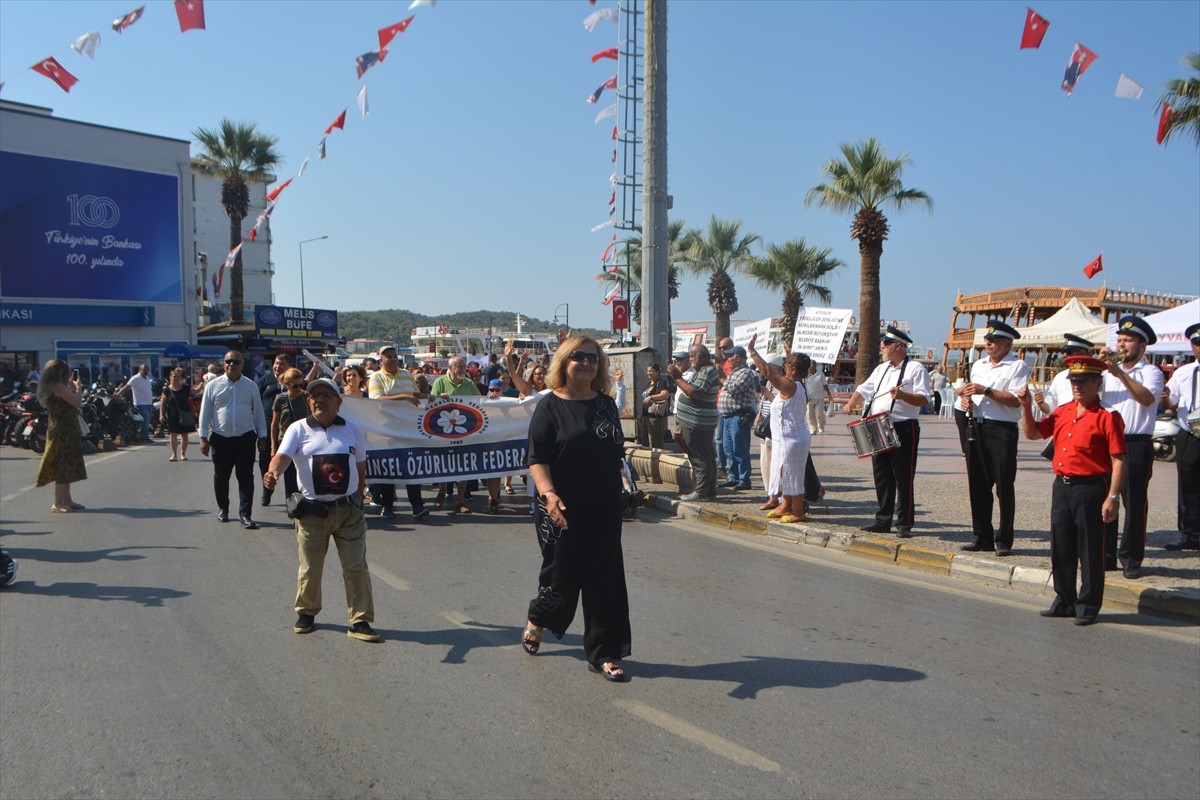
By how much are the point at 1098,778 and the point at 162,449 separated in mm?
21250

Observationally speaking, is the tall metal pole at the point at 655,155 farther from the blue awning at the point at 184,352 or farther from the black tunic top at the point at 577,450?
the blue awning at the point at 184,352

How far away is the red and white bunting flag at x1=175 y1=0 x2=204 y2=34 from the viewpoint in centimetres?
1228

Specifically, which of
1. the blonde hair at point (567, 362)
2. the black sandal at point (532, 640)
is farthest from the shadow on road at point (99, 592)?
the blonde hair at point (567, 362)

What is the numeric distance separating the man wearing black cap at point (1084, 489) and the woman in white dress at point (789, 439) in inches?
125

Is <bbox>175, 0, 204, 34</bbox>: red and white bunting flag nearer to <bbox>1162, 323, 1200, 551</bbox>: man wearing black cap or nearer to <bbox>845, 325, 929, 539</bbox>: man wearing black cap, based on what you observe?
<bbox>845, 325, 929, 539</bbox>: man wearing black cap

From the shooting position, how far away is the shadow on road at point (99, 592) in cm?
696

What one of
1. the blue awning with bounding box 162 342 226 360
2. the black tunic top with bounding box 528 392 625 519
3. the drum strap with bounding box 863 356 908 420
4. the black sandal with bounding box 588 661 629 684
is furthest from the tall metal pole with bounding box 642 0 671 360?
the blue awning with bounding box 162 342 226 360

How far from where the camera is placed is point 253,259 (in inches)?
2621

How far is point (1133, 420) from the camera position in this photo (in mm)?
7375

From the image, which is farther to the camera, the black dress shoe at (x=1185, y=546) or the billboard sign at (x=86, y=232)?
the billboard sign at (x=86, y=232)

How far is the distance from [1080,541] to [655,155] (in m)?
10.3

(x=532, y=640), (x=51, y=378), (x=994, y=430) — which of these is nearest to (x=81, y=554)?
(x=51, y=378)

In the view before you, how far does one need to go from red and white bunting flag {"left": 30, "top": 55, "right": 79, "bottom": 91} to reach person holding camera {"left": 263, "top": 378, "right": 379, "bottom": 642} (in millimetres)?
11702

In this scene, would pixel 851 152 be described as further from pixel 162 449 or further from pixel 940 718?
pixel 940 718
